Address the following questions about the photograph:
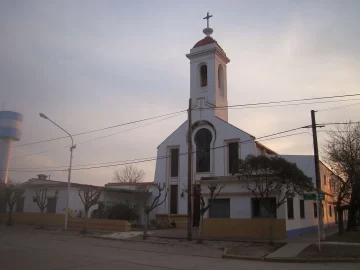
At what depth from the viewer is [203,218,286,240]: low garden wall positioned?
2264 centimetres

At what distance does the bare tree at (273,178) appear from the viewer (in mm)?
21125

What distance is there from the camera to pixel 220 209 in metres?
25.4

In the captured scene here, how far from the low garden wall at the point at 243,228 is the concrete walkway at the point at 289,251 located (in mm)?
Answer: 2891

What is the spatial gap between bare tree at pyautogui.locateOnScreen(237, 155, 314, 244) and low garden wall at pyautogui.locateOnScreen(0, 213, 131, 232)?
11222mm

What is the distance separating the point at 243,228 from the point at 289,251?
666cm

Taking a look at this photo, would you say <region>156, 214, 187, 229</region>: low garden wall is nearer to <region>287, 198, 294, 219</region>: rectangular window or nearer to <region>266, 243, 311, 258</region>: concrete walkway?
<region>287, 198, 294, 219</region>: rectangular window

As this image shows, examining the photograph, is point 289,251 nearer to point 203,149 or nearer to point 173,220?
point 173,220

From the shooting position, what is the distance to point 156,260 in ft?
48.7

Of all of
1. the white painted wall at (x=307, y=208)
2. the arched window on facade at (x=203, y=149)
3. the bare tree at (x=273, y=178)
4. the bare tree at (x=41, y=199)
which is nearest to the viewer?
the bare tree at (x=273, y=178)

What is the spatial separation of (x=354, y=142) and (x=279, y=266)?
56.7 ft

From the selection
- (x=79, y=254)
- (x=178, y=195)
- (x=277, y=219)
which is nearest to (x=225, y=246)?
(x=277, y=219)

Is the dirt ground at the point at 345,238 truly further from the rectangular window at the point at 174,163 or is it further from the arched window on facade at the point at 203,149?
the rectangular window at the point at 174,163

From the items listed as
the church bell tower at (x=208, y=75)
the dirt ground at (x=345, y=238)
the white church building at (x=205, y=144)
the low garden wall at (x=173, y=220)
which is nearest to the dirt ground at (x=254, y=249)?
the dirt ground at (x=345, y=238)

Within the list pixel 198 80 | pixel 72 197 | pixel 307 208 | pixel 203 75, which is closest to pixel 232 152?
pixel 307 208
